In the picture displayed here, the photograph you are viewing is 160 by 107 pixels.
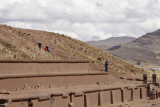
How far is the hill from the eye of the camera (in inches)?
953

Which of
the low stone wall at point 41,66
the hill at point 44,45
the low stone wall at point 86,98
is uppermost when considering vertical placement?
the hill at point 44,45

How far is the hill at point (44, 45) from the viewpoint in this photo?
24.2m

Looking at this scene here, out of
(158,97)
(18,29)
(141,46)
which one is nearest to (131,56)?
(141,46)

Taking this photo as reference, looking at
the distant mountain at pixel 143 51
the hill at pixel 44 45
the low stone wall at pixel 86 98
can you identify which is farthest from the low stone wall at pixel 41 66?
the distant mountain at pixel 143 51

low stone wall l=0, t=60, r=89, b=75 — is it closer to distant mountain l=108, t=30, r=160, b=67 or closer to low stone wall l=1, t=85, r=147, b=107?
low stone wall l=1, t=85, r=147, b=107

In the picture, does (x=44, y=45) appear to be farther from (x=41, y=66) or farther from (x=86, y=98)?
(x=86, y=98)

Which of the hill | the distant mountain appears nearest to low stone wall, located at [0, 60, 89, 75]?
the hill

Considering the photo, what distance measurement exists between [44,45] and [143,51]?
118427 millimetres

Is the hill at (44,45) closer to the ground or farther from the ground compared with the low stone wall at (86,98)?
farther from the ground

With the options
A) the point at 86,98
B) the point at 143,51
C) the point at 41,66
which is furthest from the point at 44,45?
the point at 143,51

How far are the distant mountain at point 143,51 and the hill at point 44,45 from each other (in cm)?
8214

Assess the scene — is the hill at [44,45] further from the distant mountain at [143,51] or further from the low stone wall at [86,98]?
the distant mountain at [143,51]

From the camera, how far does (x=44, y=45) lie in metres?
37.9

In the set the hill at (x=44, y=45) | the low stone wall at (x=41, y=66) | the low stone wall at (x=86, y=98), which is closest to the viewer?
the low stone wall at (x=86, y=98)
